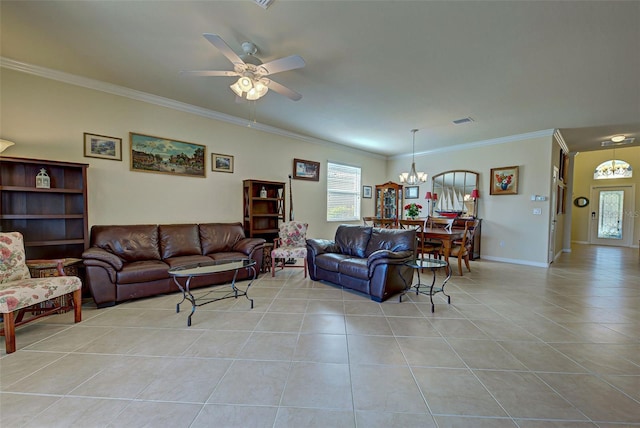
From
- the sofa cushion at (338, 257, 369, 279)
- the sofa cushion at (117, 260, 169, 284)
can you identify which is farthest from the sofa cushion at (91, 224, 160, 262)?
the sofa cushion at (338, 257, 369, 279)

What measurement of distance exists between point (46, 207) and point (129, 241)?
953 millimetres

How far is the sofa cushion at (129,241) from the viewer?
131 inches

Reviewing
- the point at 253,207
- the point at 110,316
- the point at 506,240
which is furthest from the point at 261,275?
the point at 506,240

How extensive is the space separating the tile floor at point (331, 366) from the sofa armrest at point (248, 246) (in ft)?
3.37

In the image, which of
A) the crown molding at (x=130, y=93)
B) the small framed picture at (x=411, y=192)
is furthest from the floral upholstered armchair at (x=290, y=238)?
the small framed picture at (x=411, y=192)

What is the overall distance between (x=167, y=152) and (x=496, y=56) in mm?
4504

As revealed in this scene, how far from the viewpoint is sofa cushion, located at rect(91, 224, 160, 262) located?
10.9 ft

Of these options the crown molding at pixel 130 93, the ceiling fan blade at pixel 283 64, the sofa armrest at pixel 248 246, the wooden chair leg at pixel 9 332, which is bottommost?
the wooden chair leg at pixel 9 332

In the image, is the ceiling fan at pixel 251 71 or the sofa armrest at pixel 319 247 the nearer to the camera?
the ceiling fan at pixel 251 71

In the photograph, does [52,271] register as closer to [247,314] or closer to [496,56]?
[247,314]

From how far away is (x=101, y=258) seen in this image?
2912 millimetres

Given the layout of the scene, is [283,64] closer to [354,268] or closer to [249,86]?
[249,86]

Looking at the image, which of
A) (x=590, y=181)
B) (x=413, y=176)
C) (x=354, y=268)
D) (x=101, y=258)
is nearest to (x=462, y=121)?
(x=413, y=176)

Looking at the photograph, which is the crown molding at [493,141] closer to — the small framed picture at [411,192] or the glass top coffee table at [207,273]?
the small framed picture at [411,192]
